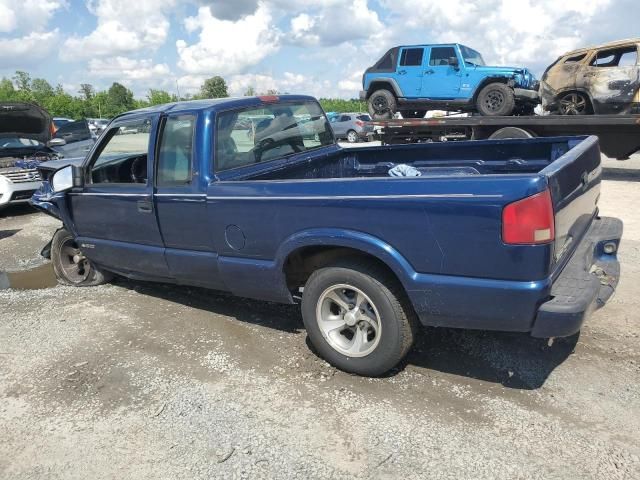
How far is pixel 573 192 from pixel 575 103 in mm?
9660

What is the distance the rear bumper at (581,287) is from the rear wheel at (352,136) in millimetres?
22618

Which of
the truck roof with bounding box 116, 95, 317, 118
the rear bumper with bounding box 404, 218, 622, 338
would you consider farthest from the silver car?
the rear bumper with bounding box 404, 218, 622, 338

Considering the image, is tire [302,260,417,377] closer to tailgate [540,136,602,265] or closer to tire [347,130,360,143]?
tailgate [540,136,602,265]

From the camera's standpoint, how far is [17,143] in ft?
34.2

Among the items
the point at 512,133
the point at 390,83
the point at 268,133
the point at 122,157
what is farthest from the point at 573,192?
the point at 390,83

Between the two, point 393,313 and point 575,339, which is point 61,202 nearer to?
point 393,313

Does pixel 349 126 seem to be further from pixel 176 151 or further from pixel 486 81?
pixel 176 151

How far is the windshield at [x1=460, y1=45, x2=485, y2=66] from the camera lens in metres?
13.6

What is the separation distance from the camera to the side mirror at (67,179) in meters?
4.65

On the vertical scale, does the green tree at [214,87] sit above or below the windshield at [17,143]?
above

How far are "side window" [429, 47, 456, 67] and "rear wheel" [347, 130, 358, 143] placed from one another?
11.8 metres

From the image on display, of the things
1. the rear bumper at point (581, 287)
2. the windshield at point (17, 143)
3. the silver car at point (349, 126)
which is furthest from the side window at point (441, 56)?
the silver car at point (349, 126)

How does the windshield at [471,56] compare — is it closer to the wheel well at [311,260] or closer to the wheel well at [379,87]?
the wheel well at [379,87]

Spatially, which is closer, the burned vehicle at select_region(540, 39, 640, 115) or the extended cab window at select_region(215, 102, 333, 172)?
the extended cab window at select_region(215, 102, 333, 172)
